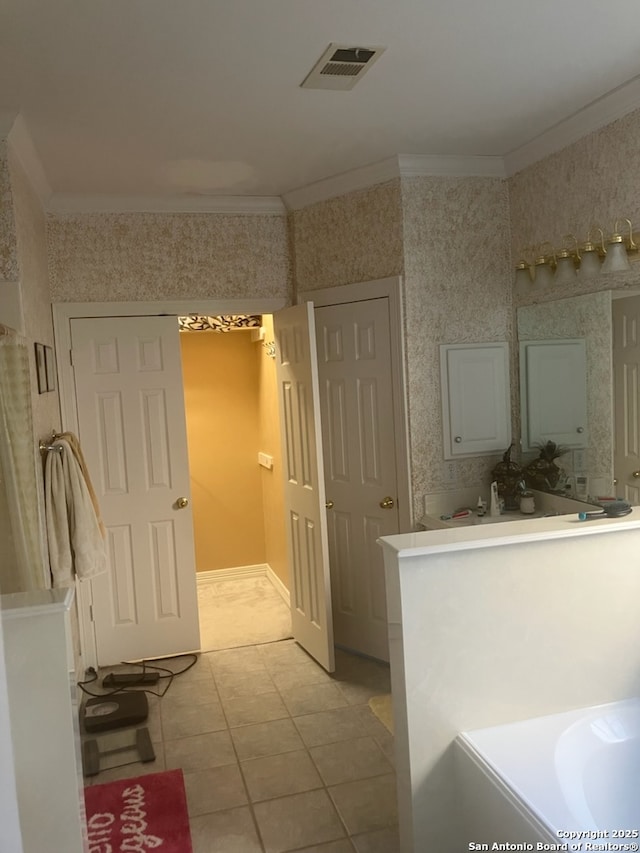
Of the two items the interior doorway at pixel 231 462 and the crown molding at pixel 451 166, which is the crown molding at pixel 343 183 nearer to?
the crown molding at pixel 451 166

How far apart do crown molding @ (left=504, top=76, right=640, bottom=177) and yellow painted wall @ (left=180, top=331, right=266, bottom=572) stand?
2.55 metres

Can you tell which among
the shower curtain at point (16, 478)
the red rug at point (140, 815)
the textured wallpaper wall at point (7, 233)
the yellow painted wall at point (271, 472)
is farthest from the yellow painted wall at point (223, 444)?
the shower curtain at point (16, 478)

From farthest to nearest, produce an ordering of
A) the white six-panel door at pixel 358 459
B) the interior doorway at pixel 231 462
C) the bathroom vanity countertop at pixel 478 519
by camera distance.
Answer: the interior doorway at pixel 231 462 < the white six-panel door at pixel 358 459 < the bathroom vanity countertop at pixel 478 519


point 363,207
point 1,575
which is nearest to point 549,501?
point 363,207

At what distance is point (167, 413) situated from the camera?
4.07 meters

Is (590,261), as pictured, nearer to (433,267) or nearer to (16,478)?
(433,267)

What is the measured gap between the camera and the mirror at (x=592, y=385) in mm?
3102

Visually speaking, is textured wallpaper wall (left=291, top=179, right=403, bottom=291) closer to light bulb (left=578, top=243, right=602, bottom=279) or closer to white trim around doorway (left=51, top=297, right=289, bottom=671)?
white trim around doorway (left=51, top=297, right=289, bottom=671)

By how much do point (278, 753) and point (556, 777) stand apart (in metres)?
1.45

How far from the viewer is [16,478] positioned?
2344mm

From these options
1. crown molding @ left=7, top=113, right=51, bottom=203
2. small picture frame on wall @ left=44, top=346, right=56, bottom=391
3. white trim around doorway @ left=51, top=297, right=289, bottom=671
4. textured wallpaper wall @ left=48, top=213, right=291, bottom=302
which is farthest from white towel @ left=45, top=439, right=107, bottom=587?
crown molding @ left=7, top=113, right=51, bottom=203

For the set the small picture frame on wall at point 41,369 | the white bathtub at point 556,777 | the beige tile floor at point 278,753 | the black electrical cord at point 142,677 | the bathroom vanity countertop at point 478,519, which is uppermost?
the small picture frame on wall at point 41,369

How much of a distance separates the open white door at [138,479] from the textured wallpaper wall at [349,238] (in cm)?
88

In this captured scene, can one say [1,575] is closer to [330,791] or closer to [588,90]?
[330,791]
